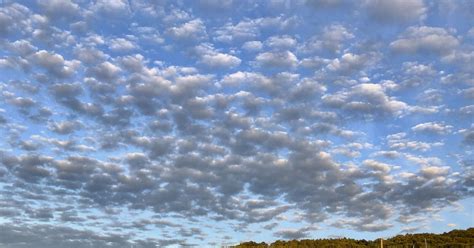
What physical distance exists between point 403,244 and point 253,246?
4846 cm

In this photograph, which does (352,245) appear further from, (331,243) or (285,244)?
(285,244)

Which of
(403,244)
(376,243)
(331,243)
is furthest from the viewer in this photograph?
(331,243)

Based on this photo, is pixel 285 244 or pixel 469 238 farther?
pixel 285 244

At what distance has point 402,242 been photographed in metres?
103

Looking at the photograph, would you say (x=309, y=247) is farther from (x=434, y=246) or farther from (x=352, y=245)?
(x=434, y=246)

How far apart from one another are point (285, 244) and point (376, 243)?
24018 millimetres

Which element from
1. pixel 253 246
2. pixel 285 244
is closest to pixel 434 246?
pixel 285 244

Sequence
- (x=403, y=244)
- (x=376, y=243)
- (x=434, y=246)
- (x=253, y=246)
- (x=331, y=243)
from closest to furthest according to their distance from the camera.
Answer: (x=434, y=246)
(x=403, y=244)
(x=376, y=243)
(x=331, y=243)
(x=253, y=246)

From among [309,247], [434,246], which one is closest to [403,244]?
[434,246]

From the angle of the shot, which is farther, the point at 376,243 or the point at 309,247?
the point at 309,247

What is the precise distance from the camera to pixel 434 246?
88.9 m

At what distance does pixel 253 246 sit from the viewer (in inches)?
5438

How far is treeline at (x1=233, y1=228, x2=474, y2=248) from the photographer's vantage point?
9035cm

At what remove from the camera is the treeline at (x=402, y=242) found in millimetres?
90350
